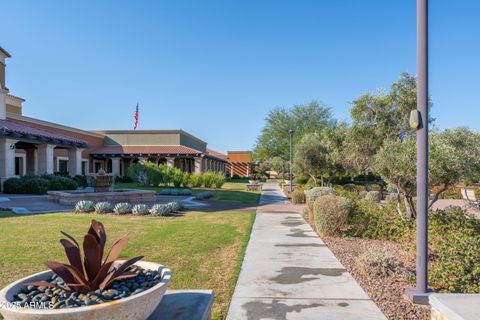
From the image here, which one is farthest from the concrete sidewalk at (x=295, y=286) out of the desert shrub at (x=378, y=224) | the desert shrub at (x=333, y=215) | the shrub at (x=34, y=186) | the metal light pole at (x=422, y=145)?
the shrub at (x=34, y=186)

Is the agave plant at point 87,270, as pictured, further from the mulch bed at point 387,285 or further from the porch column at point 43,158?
the porch column at point 43,158

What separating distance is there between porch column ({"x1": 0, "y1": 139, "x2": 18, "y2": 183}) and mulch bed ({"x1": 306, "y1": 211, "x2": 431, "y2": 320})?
20661 millimetres

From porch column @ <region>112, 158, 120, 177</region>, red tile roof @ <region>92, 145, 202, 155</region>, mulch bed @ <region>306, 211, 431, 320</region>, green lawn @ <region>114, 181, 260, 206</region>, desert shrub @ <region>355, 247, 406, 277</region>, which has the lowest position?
green lawn @ <region>114, 181, 260, 206</region>

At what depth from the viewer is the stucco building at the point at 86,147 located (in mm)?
25359

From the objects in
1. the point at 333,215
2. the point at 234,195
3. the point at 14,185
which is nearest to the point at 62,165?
the point at 14,185

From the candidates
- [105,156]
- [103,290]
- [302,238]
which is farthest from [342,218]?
[105,156]

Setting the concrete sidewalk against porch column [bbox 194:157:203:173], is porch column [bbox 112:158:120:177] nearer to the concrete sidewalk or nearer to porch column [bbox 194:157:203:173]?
porch column [bbox 194:157:203:173]

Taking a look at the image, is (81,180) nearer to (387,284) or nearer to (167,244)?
(167,244)

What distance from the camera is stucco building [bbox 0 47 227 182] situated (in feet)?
83.2

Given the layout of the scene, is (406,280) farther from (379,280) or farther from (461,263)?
(461,263)

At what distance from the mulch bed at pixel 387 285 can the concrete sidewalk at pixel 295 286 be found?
15cm

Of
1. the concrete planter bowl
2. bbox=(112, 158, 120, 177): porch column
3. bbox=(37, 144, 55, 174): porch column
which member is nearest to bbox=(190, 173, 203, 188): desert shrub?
bbox=(37, 144, 55, 174): porch column

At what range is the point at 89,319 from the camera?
96.0 inches

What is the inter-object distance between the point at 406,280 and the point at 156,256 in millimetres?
4420
